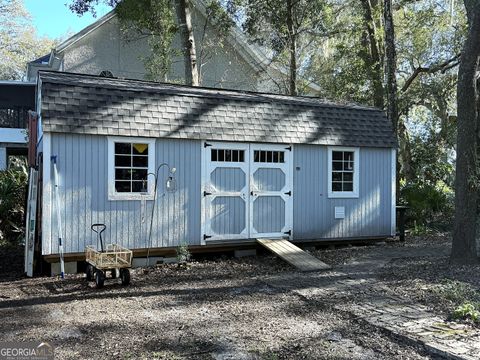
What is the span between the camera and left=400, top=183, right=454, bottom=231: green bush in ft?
46.2

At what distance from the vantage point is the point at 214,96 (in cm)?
970

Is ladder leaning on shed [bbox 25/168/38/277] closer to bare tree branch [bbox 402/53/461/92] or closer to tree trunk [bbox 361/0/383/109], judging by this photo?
tree trunk [bbox 361/0/383/109]

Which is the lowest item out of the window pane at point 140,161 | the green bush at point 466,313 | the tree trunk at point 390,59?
the green bush at point 466,313

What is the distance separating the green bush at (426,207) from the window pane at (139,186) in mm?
8169

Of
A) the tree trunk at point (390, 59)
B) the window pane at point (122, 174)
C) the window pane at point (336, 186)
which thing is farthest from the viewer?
the tree trunk at point (390, 59)

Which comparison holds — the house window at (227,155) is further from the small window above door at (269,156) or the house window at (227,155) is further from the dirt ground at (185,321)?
the dirt ground at (185,321)

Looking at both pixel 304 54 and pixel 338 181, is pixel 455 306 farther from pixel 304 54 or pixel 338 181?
pixel 304 54

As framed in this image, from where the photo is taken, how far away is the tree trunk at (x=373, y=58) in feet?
54.4

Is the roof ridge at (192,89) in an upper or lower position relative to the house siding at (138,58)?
lower

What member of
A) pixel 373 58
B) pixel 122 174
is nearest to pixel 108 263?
pixel 122 174

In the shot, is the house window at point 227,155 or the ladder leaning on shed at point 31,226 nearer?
the ladder leaning on shed at point 31,226

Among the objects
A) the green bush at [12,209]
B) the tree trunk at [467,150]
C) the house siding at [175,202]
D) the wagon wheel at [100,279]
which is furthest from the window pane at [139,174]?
the tree trunk at [467,150]

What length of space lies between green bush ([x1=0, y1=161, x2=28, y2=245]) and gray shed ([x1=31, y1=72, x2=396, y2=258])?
3.87 meters

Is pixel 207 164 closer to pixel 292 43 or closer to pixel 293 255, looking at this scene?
pixel 293 255
